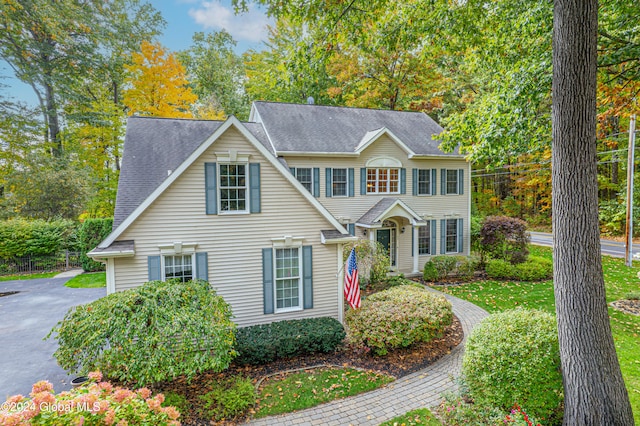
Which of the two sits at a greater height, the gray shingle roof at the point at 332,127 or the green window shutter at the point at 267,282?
the gray shingle roof at the point at 332,127

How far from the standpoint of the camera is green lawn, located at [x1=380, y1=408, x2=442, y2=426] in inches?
210

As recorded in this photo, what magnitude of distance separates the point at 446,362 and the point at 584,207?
4.91m

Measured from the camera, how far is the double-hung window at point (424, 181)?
16516 millimetres

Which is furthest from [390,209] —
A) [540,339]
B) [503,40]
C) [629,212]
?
[629,212]

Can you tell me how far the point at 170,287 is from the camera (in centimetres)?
648

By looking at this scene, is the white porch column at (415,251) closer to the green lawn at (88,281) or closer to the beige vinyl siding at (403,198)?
the beige vinyl siding at (403,198)

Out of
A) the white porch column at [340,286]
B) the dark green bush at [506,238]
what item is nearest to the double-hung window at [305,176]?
the white porch column at [340,286]

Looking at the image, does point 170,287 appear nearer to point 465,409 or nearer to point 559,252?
point 465,409

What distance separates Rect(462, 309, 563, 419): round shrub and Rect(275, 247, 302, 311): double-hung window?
4.75 meters

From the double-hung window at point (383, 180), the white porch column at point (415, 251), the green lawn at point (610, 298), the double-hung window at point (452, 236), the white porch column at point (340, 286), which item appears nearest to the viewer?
the green lawn at point (610, 298)

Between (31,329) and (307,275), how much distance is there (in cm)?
941

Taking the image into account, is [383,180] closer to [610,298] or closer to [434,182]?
[434,182]

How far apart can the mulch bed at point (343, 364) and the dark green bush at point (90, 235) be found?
47.5 ft

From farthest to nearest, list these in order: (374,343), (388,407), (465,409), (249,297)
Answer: (249,297)
(374,343)
(388,407)
(465,409)
